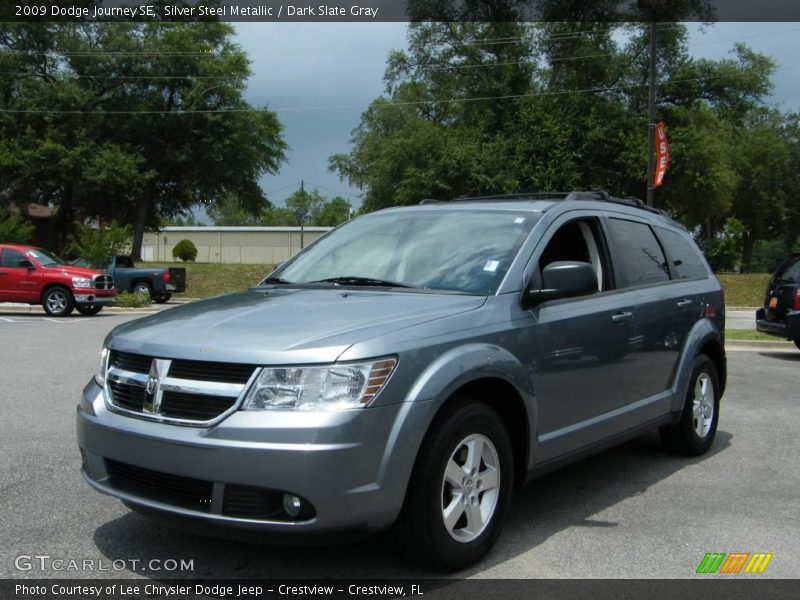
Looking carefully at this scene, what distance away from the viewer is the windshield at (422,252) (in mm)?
4500

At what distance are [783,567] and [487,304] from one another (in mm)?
1922

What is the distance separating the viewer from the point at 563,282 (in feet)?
14.0

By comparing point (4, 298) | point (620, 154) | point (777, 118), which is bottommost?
point (4, 298)

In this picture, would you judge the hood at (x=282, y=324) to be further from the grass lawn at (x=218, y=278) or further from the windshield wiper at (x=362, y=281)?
the grass lawn at (x=218, y=278)

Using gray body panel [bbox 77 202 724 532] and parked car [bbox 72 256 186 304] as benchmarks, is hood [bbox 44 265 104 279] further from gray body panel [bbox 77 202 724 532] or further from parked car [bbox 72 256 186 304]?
gray body panel [bbox 77 202 724 532]

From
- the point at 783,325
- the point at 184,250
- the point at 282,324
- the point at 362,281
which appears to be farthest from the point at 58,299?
the point at 184,250

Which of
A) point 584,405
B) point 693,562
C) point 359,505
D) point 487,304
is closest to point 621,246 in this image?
point 584,405

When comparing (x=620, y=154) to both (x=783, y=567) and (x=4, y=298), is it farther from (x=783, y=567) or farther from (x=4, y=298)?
(x=783, y=567)

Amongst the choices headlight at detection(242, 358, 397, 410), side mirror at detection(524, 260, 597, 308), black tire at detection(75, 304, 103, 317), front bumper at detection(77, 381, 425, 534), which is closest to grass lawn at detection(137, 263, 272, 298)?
black tire at detection(75, 304, 103, 317)

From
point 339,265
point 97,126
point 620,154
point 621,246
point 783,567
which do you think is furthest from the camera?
point 97,126

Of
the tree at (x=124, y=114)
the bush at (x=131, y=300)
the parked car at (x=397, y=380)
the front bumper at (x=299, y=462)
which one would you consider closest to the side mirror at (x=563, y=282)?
the parked car at (x=397, y=380)

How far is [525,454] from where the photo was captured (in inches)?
167

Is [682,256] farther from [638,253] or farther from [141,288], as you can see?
[141,288]

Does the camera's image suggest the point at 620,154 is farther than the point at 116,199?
No
